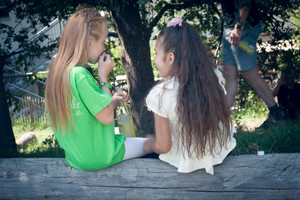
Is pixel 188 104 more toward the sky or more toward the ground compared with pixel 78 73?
more toward the ground

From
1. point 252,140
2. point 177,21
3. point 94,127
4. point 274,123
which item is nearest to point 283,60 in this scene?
point 274,123

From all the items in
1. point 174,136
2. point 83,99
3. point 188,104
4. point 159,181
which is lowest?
point 159,181

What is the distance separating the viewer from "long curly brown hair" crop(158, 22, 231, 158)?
2.16 m

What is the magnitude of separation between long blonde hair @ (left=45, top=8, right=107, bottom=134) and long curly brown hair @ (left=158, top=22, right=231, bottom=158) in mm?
553

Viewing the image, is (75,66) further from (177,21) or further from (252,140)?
(252,140)

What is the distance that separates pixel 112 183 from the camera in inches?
94.7

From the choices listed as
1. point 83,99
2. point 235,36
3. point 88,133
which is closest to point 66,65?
point 83,99

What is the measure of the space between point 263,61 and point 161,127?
120 inches

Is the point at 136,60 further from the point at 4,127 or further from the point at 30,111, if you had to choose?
the point at 30,111

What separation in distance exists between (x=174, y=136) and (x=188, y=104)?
0.30 m

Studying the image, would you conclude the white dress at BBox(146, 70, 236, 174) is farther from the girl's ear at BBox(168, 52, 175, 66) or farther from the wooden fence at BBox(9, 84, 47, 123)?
the wooden fence at BBox(9, 84, 47, 123)

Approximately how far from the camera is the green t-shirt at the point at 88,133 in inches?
87.3

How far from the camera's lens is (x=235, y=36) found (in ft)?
12.2

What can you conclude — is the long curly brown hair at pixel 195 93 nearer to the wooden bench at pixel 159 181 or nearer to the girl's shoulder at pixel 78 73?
the wooden bench at pixel 159 181
